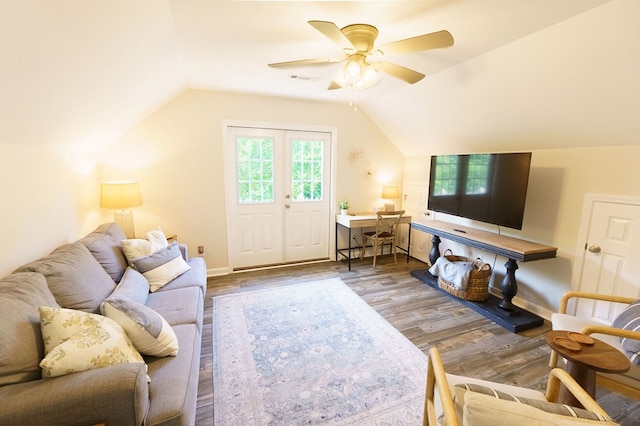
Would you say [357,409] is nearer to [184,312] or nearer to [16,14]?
[184,312]

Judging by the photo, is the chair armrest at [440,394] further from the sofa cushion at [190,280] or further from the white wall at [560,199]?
the white wall at [560,199]

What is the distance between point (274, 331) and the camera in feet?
8.28

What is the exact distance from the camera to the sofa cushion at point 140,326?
1.39 m

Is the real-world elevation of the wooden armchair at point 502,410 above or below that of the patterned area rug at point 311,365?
above

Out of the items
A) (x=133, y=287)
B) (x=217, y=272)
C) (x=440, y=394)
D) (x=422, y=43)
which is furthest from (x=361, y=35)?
(x=217, y=272)

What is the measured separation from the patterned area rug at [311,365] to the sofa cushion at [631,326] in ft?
3.89

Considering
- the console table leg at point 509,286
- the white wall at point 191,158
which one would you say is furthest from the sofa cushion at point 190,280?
the console table leg at point 509,286

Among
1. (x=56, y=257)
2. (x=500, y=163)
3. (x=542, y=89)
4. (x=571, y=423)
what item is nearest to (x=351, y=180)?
(x=500, y=163)

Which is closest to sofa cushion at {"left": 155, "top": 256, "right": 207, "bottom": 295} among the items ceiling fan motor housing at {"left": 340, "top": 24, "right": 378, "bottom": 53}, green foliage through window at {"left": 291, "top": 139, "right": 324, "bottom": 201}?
green foliage through window at {"left": 291, "top": 139, "right": 324, "bottom": 201}

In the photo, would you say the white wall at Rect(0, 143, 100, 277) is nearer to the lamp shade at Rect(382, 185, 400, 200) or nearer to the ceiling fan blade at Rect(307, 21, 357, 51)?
the ceiling fan blade at Rect(307, 21, 357, 51)

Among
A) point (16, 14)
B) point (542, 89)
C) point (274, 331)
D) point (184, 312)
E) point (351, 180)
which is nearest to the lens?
point (16, 14)

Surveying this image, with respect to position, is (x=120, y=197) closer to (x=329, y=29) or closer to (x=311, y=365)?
(x=311, y=365)

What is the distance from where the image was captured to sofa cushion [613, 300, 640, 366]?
62.9 inches

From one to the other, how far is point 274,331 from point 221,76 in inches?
106
